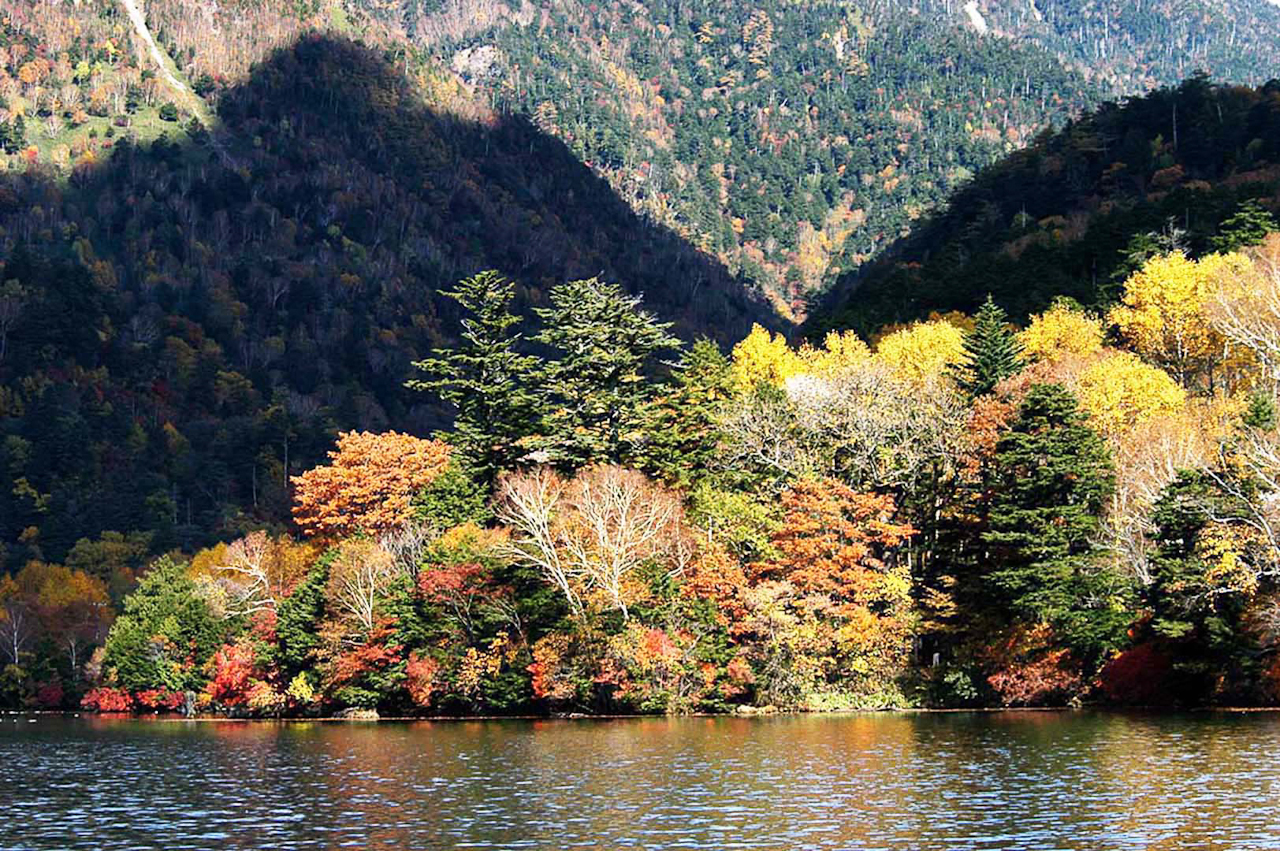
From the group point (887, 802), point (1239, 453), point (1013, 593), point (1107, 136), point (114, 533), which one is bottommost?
point (887, 802)

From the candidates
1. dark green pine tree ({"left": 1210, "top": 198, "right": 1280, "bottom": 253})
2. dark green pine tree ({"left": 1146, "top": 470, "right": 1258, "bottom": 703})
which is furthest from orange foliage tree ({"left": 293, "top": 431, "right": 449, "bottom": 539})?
dark green pine tree ({"left": 1210, "top": 198, "right": 1280, "bottom": 253})

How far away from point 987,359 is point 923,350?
1332 cm

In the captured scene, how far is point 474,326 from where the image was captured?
104 meters

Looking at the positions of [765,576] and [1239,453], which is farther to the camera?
[765,576]

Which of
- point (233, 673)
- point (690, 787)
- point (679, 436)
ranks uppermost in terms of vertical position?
point (679, 436)

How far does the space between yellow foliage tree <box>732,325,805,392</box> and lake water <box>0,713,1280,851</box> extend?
44.1m

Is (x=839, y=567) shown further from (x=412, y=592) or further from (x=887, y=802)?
(x=887, y=802)

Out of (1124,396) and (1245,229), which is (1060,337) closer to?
(1245,229)

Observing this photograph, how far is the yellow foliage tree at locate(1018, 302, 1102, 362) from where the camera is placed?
107 m

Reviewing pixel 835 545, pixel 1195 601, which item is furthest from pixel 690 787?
pixel 835 545

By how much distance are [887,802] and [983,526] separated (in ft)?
136

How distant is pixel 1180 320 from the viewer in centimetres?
10406

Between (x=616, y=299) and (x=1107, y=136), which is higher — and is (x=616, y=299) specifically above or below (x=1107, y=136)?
below

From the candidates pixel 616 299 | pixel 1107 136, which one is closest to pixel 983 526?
pixel 616 299
